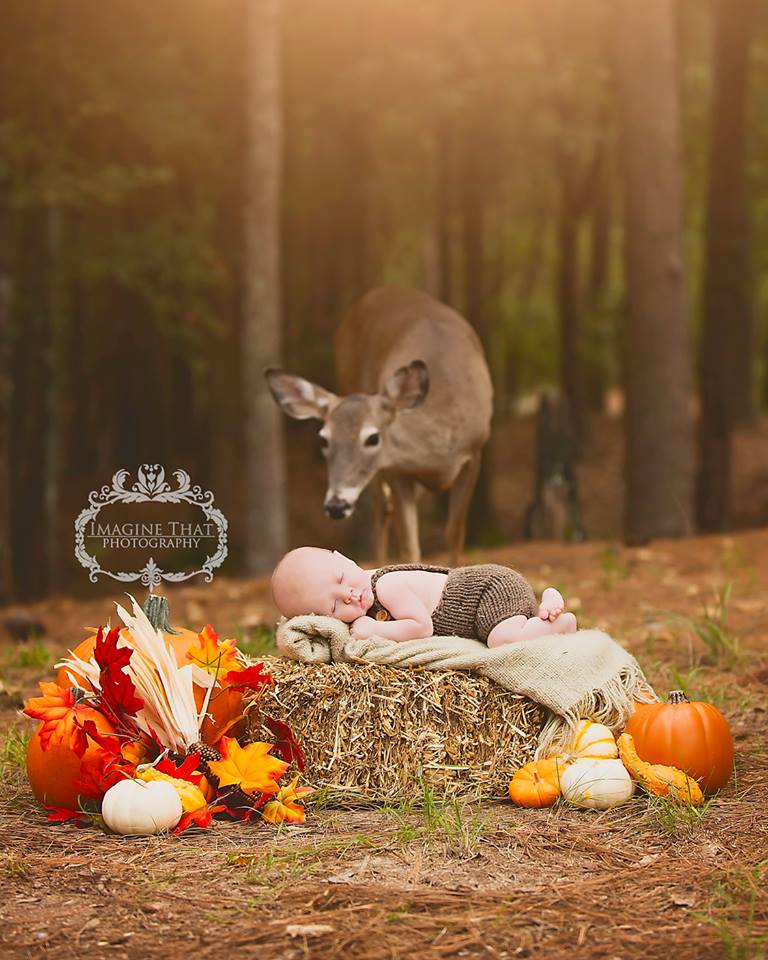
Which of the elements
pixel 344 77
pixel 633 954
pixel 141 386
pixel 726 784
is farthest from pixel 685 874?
pixel 141 386

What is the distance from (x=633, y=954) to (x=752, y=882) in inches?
21.7

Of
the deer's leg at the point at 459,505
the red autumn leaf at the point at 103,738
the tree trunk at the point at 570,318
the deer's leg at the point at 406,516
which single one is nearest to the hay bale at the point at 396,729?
the red autumn leaf at the point at 103,738

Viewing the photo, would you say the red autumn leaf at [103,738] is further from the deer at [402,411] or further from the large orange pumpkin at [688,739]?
the deer at [402,411]

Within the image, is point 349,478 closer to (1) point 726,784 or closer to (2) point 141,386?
(1) point 726,784

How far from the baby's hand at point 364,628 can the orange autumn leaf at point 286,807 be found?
55 cm

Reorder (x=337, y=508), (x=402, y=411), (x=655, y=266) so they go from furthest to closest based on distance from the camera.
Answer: (x=655, y=266), (x=402, y=411), (x=337, y=508)

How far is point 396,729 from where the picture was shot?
4453 millimetres

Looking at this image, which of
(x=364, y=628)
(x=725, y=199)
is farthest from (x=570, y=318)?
(x=364, y=628)

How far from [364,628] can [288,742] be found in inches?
18.3

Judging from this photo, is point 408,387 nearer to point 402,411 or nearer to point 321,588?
point 402,411

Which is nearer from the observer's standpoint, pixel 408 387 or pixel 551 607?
pixel 551 607

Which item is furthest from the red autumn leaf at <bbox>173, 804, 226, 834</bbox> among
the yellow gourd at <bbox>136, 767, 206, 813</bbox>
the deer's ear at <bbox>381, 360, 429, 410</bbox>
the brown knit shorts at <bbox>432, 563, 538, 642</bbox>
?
the deer's ear at <bbox>381, 360, 429, 410</bbox>

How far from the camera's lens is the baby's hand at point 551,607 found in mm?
4727

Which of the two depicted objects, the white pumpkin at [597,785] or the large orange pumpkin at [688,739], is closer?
the white pumpkin at [597,785]
